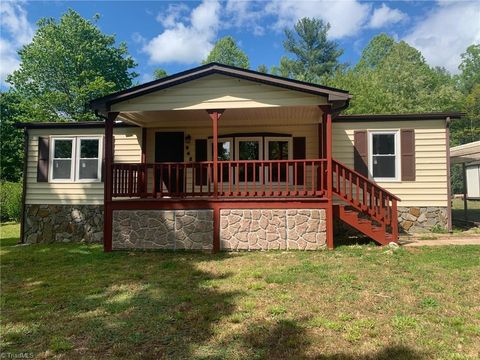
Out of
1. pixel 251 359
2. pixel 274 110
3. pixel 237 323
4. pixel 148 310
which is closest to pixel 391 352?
pixel 251 359

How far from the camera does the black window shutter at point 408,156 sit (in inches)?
377

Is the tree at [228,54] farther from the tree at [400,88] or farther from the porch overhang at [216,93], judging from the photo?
the porch overhang at [216,93]

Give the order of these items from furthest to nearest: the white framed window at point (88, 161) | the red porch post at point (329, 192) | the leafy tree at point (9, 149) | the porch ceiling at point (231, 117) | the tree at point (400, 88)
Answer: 1. the tree at point (400, 88)
2. the leafy tree at point (9, 149)
3. the white framed window at point (88, 161)
4. the porch ceiling at point (231, 117)
5. the red porch post at point (329, 192)

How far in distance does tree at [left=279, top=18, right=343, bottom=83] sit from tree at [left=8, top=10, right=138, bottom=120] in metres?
16.5

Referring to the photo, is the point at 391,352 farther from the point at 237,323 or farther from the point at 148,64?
the point at 148,64

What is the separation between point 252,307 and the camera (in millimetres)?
4117

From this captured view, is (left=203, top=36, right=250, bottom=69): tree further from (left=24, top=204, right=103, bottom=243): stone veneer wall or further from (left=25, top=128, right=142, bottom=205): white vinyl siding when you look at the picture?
(left=24, top=204, right=103, bottom=243): stone veneer wall

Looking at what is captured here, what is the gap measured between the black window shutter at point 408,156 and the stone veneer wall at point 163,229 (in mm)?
5514

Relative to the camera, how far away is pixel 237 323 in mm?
3662

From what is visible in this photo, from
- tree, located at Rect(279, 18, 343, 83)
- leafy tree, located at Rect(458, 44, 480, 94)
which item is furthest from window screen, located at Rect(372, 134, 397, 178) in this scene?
leafy tree, located at Rect(458, 44, 480, 94)

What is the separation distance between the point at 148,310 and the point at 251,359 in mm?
1693

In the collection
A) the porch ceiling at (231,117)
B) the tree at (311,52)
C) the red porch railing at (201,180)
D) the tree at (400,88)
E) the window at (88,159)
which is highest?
the tree at (311,52)

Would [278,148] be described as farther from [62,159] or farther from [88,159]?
[62,159]

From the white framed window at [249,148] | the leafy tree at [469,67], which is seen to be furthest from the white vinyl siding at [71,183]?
the leafy tree at [469,67]
